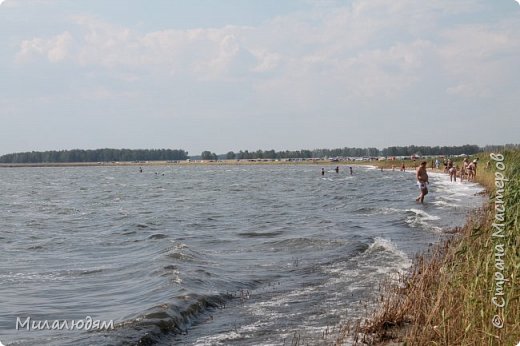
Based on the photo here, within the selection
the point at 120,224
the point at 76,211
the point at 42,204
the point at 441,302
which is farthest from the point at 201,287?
the point at 42,204

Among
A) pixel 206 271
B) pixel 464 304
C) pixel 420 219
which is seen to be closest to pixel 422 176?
pixel 420 219

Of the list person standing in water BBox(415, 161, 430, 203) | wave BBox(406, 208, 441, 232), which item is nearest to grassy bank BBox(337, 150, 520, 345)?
wave BBox(406, 208, 441, 232)

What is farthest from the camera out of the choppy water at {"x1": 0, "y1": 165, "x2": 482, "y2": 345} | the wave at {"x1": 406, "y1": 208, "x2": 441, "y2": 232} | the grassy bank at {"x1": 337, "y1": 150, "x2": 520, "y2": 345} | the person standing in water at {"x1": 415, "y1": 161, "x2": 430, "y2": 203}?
the person standing in water at {"x1": 415, "y1": 161, "x2": 430, "y2": 203}

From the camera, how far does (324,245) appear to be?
1875cm

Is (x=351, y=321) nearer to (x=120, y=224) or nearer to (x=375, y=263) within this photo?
(x=375, y=263)

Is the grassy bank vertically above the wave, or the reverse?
the grassy bank

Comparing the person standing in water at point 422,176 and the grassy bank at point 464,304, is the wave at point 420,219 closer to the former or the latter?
the person standing in water at point 422,176

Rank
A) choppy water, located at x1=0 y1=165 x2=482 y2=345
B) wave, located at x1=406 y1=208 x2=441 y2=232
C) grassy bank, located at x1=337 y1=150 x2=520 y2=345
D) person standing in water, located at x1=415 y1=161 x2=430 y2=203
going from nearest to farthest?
grassy bank, located at x1=337 y1=150 x2=520 y2=345
choppy water, located at x1=0 y1=165 x2=482 y2=345
wave, located at x1=406 y1=208 x2=441 y2=232
person standing in water, located at x1=415 y1=161 x2=430 y2=203

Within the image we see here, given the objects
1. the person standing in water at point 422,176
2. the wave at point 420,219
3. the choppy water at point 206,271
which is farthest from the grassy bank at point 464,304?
the person standing in water at point 422,176

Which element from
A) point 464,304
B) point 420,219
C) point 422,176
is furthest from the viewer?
point 422,176

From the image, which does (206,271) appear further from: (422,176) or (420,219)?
(422,176)

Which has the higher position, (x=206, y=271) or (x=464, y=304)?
(x=464, y=304)

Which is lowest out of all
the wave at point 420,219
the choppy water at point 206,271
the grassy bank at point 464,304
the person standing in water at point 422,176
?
the choppy water at point 206,271

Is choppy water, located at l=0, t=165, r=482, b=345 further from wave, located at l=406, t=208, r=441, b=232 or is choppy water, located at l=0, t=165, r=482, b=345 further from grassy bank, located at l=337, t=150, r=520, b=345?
grassy bank, located at l=337, t=150, r=520, b=345
